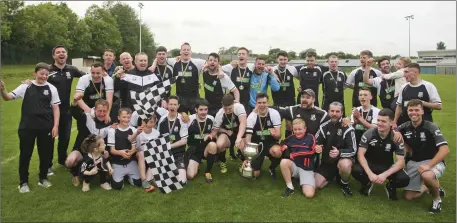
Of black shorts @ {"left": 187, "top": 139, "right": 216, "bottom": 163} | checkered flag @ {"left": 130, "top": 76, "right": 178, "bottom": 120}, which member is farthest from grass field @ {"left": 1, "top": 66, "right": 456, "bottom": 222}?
checkered flag @ {"left": 130, "top": 76, "right": 178, "bottom": 120}

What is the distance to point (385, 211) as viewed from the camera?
4559 millimetres

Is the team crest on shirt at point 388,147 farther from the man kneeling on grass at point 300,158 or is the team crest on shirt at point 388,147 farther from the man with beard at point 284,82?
the man with beard at point 284,82

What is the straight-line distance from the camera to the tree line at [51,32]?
1540 inches

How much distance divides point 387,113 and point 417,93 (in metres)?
1.00

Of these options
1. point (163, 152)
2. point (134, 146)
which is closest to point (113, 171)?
point (134, 146)

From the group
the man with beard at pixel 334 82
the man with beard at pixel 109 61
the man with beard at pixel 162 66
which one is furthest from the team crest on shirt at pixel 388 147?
the man with beard at pixel 109 61

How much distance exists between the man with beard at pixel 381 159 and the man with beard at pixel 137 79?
12.2 ft

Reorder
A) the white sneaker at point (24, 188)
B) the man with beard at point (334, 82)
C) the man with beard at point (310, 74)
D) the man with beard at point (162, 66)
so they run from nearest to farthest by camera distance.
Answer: the white sneaker at point (24, 188)
the man with beard at point (162, 66)
the man with beard at point (334, 82)
the man with beard at point (310, 74)

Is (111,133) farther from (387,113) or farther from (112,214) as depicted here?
(387,113)

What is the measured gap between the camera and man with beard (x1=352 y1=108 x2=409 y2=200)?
191 inches

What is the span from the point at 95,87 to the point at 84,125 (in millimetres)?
682

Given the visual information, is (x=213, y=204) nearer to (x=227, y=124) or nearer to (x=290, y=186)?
(x=290, y=186)

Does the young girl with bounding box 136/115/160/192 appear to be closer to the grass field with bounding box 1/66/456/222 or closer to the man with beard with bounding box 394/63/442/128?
the grass field with bounding box 1/66/456/222

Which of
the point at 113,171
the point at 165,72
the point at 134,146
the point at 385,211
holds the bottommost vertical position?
the point at 385,211
